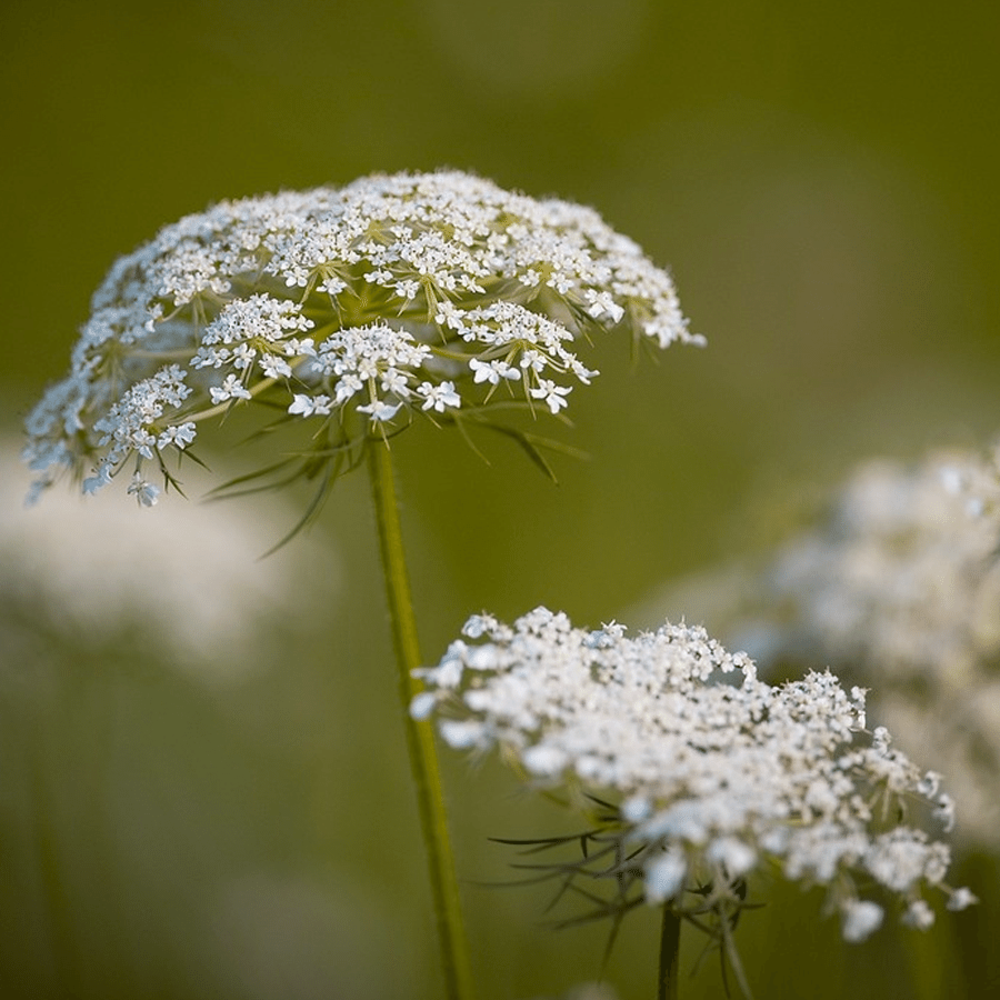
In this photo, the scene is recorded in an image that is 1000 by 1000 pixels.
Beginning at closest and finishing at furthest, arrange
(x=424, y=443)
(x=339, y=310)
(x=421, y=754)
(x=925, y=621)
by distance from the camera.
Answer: (x=421, y=754) → (x=339, y=310) → (x=925, y=621) → (x=424, y=443)

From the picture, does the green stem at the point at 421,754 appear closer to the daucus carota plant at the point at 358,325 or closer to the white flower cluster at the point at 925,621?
the daucus carota plant at the point at 358,325

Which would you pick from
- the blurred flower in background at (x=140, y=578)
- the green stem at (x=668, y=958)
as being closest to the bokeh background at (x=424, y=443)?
the blurred flower in background at (x=140, y=578)

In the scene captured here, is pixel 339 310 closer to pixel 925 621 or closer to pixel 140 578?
pixel 925 621

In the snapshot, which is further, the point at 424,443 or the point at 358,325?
the point at 424,443

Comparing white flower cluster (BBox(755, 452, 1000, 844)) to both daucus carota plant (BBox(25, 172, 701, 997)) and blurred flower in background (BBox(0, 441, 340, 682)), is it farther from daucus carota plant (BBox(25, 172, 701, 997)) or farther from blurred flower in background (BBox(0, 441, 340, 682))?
blurred flower in background (BBox(0, 441, 340, 682))

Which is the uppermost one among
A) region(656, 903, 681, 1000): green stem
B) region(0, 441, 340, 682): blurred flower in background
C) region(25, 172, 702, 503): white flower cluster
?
region(0, 441, 340, 682): blurred flower in background

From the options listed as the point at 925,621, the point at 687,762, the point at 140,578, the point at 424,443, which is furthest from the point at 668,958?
the point at 424,443

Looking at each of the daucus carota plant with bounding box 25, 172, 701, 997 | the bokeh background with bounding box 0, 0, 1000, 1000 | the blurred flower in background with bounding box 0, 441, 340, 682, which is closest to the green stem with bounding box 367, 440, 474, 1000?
the daucus carota plant with bounding box 25, 172, 701, 997
